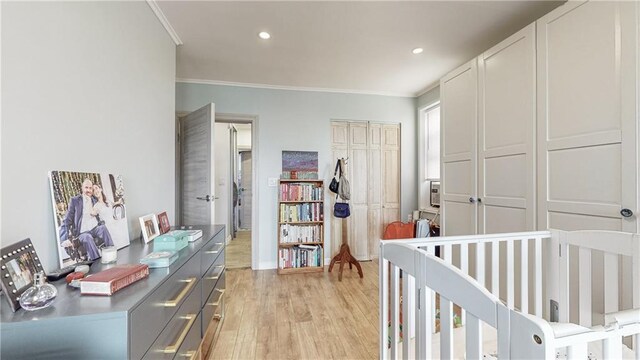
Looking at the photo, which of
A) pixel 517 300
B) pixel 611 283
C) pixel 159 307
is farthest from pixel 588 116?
pixel 159 307

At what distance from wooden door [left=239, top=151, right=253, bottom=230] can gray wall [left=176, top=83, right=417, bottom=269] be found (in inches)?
119

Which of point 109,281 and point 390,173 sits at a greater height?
point 390,173

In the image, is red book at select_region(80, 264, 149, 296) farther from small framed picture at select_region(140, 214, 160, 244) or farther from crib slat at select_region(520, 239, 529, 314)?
crib slat at select_region(520, 239, 529, 314)

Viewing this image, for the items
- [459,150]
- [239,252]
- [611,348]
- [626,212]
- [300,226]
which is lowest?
[239,252]

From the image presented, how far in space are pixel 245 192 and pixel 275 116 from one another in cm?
350

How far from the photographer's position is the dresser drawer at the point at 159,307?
813mm

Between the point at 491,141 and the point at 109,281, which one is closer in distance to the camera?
the point at 109,281

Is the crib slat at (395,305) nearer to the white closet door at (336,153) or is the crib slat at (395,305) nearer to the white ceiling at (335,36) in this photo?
the white ceiling at (335,36)

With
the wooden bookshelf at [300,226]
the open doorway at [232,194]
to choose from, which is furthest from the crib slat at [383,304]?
the open doorway at [232,194]

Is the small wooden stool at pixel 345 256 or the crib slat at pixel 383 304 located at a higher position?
the crib slat at pixel 383 304

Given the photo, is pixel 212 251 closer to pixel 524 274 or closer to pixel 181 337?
pixel 181 337

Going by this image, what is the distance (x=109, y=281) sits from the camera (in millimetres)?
833

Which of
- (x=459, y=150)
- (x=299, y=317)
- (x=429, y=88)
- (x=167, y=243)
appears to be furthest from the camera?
(x=429, y=88)

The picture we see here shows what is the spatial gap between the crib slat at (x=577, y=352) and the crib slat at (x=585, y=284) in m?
1.04
